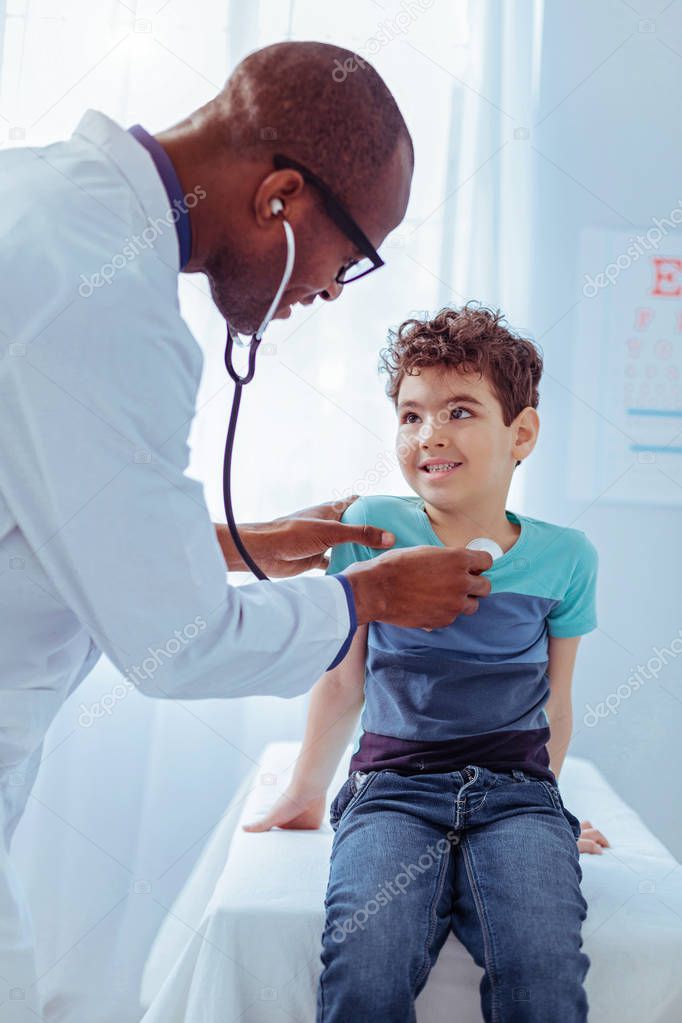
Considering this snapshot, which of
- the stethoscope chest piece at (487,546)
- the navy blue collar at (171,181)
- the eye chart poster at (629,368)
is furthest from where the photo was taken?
the eye chart poster at (629,368)

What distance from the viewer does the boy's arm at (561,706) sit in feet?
5.21

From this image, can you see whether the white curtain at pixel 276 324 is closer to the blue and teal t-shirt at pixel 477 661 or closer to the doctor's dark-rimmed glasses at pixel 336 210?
the blue and teal t-shirt at pixel 477 661

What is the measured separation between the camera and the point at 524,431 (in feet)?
5.34

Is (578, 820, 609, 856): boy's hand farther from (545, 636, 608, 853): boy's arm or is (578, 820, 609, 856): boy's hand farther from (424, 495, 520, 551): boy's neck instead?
(424, 495, 520, 551): boy's neck

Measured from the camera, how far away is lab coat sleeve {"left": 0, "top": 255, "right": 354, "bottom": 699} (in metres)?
0.92

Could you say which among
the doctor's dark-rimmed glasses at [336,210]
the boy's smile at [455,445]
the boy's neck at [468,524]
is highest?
the doctor's dark-rimmed glasses at [336,210]

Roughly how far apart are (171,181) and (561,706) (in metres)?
1.02

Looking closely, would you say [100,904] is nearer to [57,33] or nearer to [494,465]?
[494,465]

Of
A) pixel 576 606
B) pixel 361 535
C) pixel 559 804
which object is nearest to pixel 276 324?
pixel 361 535

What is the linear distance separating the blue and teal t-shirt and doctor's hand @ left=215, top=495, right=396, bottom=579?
6cm

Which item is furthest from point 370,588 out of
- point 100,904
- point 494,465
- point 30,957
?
point 100,904

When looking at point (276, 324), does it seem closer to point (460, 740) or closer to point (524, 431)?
point (524, 431)

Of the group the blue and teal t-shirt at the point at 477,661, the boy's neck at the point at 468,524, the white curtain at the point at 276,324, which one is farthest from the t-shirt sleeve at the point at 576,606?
the white curtain at the point at 276,324

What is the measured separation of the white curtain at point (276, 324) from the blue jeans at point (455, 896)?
934 millimetres
